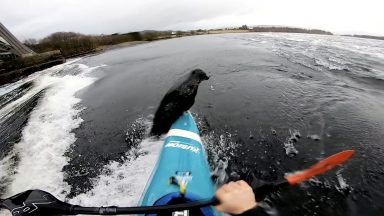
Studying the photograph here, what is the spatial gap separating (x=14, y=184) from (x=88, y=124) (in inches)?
147

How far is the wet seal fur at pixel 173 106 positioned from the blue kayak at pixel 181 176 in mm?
1043

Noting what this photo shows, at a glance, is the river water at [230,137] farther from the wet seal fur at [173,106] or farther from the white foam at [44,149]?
the wet seal fur at [173,106]

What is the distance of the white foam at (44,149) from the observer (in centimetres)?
648

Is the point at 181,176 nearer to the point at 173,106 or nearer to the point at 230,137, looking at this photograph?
the point at 173,106

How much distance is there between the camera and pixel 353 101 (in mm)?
10047

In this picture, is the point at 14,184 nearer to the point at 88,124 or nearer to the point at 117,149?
the point at 117,149

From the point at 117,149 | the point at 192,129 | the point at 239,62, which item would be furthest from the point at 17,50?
the point at 192,129

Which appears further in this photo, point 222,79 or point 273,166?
point 222,79

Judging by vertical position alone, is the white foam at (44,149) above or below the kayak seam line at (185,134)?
below

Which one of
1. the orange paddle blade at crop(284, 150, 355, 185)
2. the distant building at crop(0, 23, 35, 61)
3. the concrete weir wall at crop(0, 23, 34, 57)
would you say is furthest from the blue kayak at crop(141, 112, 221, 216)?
the concrete weir wall at crop(0, 23, 34, 57)

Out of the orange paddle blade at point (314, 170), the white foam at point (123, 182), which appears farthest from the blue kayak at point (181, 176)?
the orange paddle blade at point (314, 170)

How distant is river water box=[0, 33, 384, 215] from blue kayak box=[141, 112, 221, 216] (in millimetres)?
997

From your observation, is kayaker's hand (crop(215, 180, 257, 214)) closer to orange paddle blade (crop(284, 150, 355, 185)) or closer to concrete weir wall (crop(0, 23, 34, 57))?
orange paddle blade (crop(284, 150, 355, 185))

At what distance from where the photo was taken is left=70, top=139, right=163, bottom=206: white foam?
5605mm
